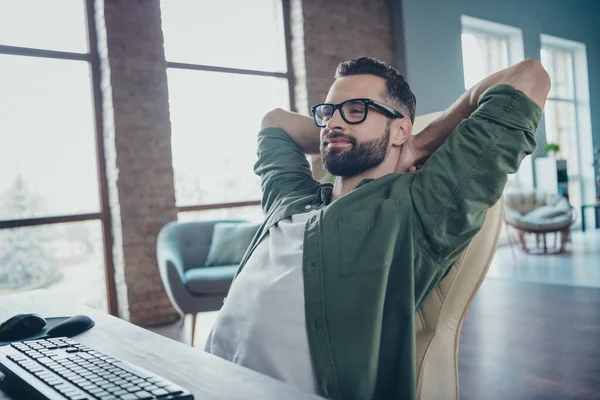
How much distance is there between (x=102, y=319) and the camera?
52.2 inches

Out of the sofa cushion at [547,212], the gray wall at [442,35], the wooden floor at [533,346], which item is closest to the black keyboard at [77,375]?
the wooden floor at [533,346]

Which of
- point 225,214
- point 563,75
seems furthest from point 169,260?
point 563,75

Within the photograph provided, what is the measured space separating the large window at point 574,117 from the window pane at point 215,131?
5.79 meters

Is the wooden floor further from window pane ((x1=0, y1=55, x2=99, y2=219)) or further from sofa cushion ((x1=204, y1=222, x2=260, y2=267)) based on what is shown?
window pane ((x1=0, y1=55, x2=99, y2=219))

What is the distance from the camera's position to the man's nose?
1.51 meters

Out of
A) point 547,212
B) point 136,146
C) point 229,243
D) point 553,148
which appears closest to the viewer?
point 229,243

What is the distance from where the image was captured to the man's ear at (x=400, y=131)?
1535mm

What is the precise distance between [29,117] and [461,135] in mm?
3971

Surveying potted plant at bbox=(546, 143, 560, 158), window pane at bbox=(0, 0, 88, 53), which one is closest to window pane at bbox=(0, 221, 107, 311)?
window pane at bbox=(0, 0, 88, 53)

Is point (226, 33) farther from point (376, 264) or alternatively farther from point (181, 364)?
point (181, 364)

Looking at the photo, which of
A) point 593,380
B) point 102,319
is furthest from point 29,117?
point 593,380

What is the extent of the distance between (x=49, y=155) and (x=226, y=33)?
2.10m

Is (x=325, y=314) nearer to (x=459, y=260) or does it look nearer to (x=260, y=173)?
(x=459, y=260)

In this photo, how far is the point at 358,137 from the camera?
1.50 metres
